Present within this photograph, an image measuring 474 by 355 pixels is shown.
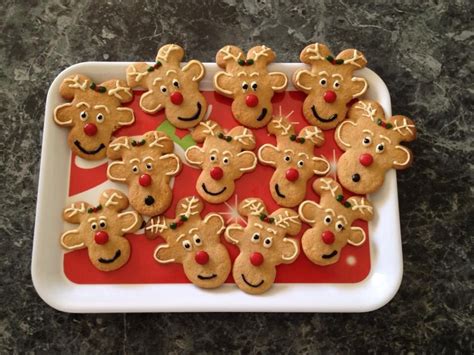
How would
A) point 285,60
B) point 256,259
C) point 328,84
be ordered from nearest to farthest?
point 256,259 < point 328,84 < point 285,60

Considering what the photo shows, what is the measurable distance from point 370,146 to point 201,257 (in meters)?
0.45

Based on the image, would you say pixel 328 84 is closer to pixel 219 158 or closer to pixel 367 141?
pixel 367 141

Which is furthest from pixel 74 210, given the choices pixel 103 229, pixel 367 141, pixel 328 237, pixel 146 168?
pixel 367 141

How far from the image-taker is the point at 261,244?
1143 mm

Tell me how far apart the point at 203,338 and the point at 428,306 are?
1.70 feet

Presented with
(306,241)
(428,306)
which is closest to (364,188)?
(306,241)

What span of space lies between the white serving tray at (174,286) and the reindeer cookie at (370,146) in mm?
36

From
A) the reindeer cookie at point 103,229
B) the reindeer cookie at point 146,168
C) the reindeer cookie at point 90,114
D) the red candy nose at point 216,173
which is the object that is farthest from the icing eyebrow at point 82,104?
the red candy nose at point 216,173

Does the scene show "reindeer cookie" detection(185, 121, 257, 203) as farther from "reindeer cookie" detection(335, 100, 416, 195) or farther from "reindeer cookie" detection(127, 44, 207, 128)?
"reindeer cookie" detection(335, 100, 416, 195)

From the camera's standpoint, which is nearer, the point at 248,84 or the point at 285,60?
the point at 248,84

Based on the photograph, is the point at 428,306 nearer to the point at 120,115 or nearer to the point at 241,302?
the point at 241,302

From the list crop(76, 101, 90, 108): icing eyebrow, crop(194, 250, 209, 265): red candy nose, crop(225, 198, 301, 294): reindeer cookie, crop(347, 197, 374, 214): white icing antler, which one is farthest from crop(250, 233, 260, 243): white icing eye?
crop(76, 101, 90, 108): icing eyebrow

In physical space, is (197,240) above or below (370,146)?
below

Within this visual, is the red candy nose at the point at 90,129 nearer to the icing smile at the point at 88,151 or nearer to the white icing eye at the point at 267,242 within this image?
the icing smile at the point at 88,151
